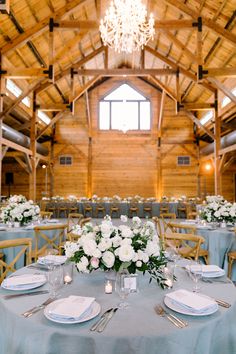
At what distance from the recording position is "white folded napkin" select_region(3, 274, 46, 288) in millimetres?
1857

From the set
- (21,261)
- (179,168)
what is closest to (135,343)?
(21,261)

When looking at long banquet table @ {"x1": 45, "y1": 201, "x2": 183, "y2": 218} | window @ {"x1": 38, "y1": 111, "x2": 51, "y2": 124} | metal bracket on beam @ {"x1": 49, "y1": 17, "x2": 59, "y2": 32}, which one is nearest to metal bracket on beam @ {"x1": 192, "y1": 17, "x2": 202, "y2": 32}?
metal bracket on beam @ {"x1": 49, "y1": 17, "x2": 59, "y2": 32}

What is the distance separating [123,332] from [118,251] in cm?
51

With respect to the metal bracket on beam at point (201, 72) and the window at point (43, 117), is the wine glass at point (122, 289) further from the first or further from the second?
the window at point (43, 117)

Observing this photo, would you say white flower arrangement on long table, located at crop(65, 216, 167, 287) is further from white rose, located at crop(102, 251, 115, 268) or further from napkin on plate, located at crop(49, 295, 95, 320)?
napkin on plate, located at crop(49, 295, 95, 320)

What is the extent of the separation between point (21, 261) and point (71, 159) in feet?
38.5

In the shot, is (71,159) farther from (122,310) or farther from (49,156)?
(122,310)

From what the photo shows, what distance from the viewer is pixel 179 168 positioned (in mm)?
→ 15633

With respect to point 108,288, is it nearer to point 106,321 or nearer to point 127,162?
point 106,321

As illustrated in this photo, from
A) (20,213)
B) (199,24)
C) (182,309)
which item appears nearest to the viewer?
(182,309)

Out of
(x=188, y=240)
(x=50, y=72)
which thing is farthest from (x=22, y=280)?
(x=50, y=72)

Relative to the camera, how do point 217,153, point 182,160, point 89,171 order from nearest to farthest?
point 217,153
point 89,171
point 182,160

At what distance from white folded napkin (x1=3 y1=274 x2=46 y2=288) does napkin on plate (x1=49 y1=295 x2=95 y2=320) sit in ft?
1.37

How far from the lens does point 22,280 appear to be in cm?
192
